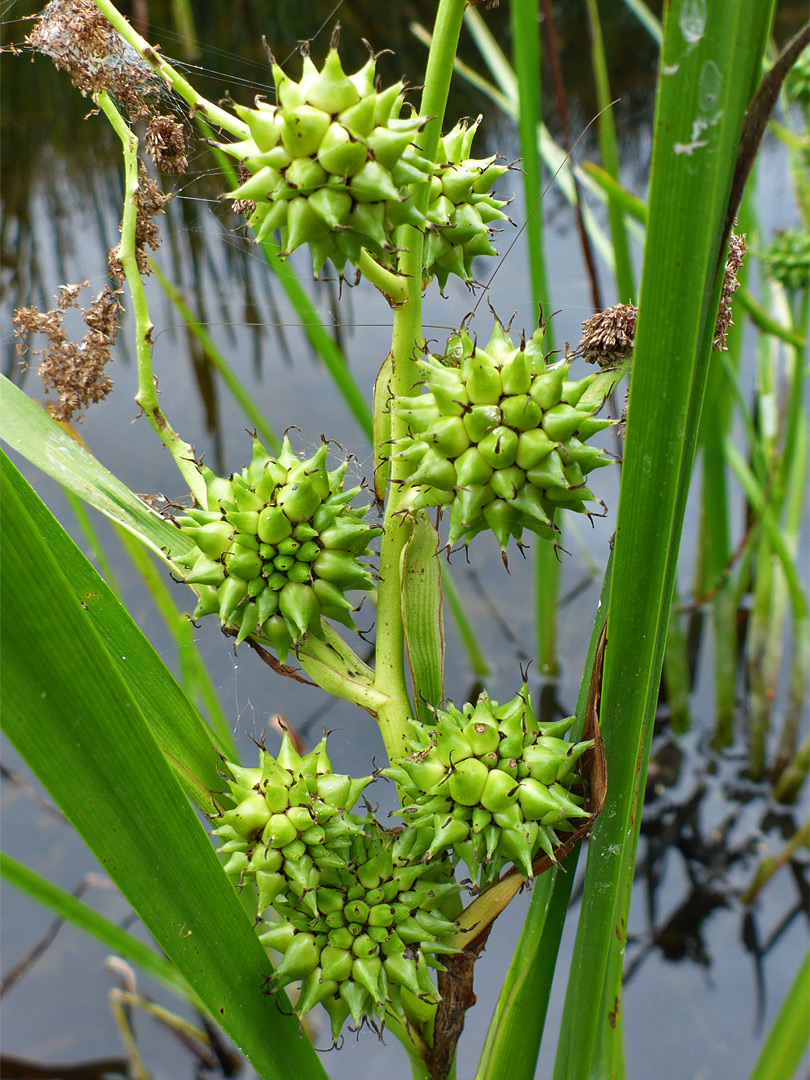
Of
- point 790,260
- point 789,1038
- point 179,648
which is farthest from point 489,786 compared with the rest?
point 790,260

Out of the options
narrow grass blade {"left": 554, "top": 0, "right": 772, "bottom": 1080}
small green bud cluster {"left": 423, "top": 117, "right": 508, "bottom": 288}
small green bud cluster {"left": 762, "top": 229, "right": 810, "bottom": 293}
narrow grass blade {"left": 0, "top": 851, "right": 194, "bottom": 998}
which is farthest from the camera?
small green bud cluster {"left": 762, "top": 229, "right": 810, "bottom": 293}

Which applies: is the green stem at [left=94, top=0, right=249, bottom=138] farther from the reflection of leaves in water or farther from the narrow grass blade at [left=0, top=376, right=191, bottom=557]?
the reflection of leaves in water

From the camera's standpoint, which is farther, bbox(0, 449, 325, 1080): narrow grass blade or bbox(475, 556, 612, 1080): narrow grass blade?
bbox(475, 556, 612, 1080): narrow grass blade

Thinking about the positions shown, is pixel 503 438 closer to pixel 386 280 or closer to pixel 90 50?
pixel 386 280

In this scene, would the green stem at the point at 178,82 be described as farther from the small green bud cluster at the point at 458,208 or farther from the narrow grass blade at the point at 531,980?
the narrow grass blade at the point at 531,980

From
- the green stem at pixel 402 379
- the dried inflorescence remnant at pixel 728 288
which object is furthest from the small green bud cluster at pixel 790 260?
the green stem at pixel 402 379

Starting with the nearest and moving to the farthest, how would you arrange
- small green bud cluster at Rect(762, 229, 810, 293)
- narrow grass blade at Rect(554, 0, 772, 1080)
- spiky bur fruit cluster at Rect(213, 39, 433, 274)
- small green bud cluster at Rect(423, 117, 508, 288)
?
1. narrow grass blade at Rect(554, 0, 772, 1080)
2. spiky bur fruit cluster at Rect(213, 39, 433, 274)
3. small green bud cluster at Rect(423, 117, 508, 288)
4. small green bud cluster at Rect(762, 229, 810, 293)

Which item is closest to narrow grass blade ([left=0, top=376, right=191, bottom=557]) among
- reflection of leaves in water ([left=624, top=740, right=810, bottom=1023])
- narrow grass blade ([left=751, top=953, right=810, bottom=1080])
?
narrow grass blade ([left=751, top=953, right=810, bottom=1080])
